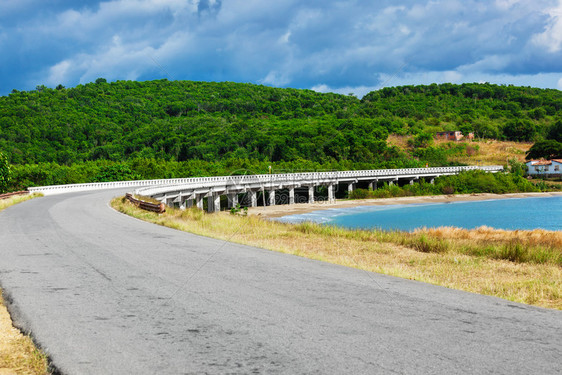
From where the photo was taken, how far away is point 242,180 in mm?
83875

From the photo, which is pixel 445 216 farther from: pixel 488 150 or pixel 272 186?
pixel 488 150

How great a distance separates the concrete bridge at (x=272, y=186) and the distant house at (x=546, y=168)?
997cm

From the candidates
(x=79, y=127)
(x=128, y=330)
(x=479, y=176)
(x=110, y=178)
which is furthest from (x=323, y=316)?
(x=79, y=127)

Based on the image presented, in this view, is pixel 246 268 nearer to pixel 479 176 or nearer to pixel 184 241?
pixel 184 241

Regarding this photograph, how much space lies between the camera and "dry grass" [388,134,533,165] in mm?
156750

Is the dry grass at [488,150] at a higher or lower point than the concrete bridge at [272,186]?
higher

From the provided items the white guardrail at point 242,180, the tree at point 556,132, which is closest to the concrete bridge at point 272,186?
the white guardrail at point 242,180

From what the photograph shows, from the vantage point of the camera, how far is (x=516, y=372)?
20.0ft

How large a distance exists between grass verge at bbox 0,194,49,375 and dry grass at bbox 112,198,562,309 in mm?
9064

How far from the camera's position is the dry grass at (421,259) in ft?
39.4

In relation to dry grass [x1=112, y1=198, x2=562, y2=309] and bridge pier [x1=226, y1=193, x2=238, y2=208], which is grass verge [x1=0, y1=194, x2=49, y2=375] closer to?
dry grass [x1=112, y1=198, x2=562, y2=309]

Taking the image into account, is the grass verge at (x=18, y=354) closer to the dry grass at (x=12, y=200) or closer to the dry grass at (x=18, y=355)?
the dry grass at (x=18, y=355)

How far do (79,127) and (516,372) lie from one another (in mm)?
141385

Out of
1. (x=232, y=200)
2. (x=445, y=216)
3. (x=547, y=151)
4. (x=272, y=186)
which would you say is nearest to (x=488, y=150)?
(x=547, y=151)
